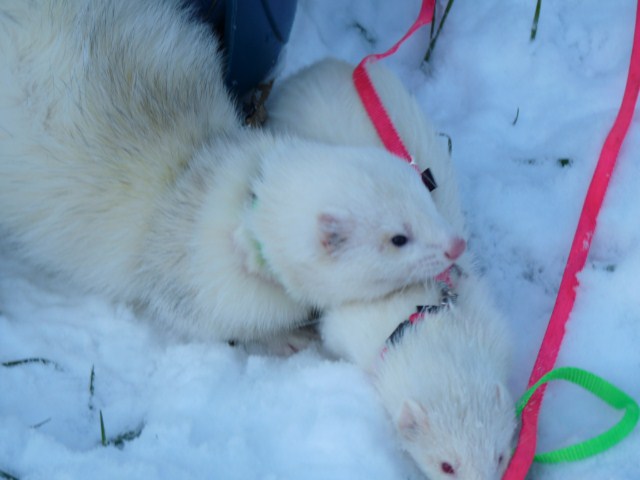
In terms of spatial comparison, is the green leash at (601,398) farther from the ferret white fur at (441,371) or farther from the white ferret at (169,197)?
the white ferret at (169,197)

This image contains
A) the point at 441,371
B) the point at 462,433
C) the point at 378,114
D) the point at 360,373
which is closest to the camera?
the point at 462,433

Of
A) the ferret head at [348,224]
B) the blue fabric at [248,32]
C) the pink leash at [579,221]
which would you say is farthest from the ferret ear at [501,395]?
the blue fabric at [248,32]

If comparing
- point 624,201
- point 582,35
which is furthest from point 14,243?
point 582,35

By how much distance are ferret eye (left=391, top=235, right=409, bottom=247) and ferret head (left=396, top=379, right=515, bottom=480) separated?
42 centimetres

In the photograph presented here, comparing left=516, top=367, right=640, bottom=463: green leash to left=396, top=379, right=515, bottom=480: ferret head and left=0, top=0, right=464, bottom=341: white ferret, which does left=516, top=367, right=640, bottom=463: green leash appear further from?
left=0, top=0, right=464, bottom=341: white ferret

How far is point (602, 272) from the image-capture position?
2.35 meters

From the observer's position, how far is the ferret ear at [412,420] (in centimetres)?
190

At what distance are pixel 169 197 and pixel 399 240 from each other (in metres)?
0.69

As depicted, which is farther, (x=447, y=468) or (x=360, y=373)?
(x=360, y=373)

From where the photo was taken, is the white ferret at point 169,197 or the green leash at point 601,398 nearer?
the green leash at point 601,398

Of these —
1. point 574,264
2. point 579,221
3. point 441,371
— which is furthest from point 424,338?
point 579,221

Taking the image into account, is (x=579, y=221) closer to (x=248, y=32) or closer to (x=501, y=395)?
(x=501, y=395)

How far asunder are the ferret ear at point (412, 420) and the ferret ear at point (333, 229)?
17.8 inches

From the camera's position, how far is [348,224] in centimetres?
204
